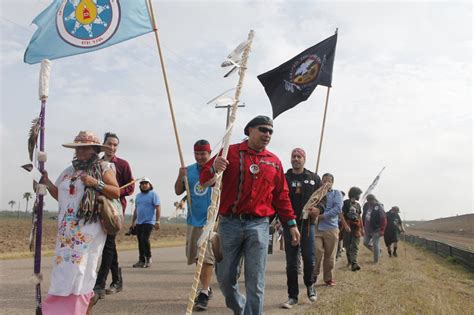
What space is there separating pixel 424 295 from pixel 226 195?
3.97 metres

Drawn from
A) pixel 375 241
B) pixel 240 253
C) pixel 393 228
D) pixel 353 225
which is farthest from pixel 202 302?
pixel 393 228

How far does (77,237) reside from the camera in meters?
3.93

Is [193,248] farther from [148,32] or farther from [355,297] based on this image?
[148,32]

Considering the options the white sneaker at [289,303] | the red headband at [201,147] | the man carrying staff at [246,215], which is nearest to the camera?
the man carrying staff at [246,215]

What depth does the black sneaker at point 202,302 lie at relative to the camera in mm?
5602

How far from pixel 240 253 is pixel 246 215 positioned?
1.26ft

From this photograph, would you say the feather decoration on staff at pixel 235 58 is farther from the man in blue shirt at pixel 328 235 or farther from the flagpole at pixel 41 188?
the man in blue shirt at pixel 328 235

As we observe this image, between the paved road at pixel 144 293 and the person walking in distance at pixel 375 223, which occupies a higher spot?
the person walking in distance at pixel 375 223

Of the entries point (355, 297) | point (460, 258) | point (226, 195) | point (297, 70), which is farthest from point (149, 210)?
point (460, 258)

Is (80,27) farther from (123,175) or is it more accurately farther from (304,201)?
(304,201)

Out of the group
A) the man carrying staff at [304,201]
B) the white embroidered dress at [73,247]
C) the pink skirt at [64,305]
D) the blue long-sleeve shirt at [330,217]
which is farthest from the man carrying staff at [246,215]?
the blue long-sleeve shirt at [330,217]

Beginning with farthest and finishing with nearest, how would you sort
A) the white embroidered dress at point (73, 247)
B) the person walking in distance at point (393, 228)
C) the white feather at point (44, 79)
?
the person walking in distance at point (393, 228) < the white feather at point (44, 79) < the white embroidered dress at point (73, 247)

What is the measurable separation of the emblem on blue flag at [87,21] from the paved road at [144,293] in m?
3.06

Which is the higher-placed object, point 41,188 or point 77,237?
point 41,188
